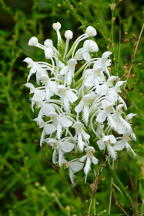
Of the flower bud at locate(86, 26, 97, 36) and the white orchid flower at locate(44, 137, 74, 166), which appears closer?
the white orchid flower at locate(44, 137, 74, 166)

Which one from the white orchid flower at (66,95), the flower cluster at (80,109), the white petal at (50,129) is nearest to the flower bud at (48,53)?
the flower cluster at (80,109)

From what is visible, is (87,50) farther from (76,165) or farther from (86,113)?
(76,165)

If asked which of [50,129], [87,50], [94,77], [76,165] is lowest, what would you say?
[76,165]

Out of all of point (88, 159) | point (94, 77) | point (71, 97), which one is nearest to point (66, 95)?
point (71, 97)

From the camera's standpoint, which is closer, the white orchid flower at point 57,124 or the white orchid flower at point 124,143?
the white orchid flower at point 57,124

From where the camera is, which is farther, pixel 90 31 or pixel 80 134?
pixel 90 31

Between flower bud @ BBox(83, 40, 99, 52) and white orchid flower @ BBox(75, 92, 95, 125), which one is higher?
flower bud @ BBox(83, 40, 99, 52)

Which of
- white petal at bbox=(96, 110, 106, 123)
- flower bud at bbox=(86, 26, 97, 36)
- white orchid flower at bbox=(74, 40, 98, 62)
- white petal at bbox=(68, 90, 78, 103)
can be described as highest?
flower bud at bbox=(86, 26, 97, 36)

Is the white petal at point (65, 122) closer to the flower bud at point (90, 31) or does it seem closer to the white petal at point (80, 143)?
the white petal at point (80, 143)

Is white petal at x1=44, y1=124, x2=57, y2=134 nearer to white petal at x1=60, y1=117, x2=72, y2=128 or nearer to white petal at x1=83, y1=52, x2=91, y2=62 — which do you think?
white petal at x1=60, y1=117, x2=72, y2=128

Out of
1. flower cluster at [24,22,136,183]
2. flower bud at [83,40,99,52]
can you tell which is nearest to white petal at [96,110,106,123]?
flower cluster at [24,22,136,183]

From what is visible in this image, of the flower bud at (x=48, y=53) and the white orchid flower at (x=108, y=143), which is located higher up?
the flower bud at (x=48, y=53)
